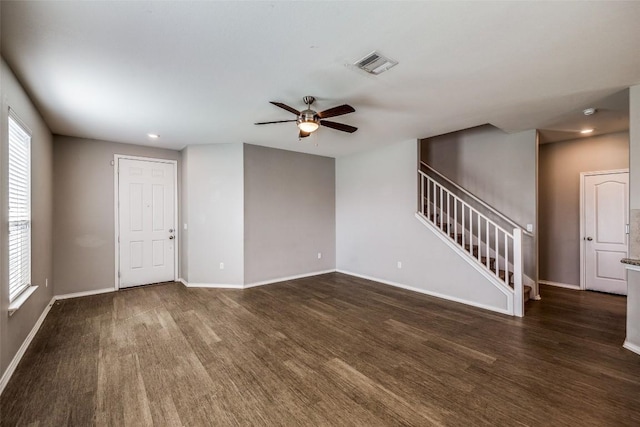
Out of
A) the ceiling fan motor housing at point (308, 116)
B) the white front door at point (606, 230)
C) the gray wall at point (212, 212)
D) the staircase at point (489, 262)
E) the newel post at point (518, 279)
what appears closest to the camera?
the ceiling fan motor housing at point (308, 116)

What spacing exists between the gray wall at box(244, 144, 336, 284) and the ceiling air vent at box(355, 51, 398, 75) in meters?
3.20

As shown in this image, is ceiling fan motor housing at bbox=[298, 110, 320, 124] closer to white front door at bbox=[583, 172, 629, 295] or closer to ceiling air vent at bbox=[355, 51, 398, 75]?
ceiling air vent at bbox=[355, 51, 398, 75]

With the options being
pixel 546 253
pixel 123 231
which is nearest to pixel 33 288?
pixel 123 231

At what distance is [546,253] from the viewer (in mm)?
5301

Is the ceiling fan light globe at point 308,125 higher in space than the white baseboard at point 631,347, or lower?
higher

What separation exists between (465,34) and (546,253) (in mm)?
5116

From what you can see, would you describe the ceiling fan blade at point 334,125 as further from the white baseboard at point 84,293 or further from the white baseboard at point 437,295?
the white baseboard at point 84,293

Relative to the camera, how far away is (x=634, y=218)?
2.75 m

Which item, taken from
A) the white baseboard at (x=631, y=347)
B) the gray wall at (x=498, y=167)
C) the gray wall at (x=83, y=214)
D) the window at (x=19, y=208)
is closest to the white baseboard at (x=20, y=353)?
the window at (x=19, y=208)

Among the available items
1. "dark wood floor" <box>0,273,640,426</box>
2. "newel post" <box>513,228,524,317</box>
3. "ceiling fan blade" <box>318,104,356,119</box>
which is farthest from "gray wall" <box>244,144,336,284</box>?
"newel post" <box>513,228,524,317</box>

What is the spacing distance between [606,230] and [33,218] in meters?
8.35

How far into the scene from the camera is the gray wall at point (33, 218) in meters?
2.29

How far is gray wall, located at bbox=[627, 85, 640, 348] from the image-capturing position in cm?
271

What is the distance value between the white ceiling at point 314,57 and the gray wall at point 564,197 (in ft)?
6.81
